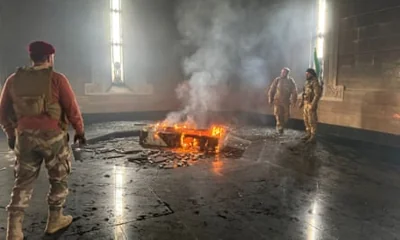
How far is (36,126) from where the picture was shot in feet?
10.3

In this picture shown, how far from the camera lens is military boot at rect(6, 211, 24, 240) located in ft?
9.89

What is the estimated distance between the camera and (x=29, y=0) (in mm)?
11508

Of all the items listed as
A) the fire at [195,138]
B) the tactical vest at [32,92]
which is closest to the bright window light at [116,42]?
the fire at [195,138]

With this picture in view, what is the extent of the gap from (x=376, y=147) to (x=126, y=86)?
10.0m

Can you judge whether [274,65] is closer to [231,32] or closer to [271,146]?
[231,32]

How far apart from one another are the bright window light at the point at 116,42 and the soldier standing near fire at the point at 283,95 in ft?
23.6

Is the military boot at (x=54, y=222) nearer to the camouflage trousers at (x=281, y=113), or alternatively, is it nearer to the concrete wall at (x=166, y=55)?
the camouflage trousers at (x=281, y=113)

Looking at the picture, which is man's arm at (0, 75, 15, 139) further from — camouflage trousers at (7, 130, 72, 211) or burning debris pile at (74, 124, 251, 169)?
burning debris pile at (74, 124, 251, 169)

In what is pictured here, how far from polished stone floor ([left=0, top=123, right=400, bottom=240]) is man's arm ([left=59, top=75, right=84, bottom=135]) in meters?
1.17

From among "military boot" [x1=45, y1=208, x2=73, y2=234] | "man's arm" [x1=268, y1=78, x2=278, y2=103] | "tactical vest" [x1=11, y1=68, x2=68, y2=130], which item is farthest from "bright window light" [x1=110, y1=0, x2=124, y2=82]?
Answer: "military boot" [x1=45, y1=208, x2=73, y2=234]

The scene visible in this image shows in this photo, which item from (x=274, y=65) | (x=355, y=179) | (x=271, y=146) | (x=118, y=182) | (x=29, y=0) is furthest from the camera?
(x=274, y=65)

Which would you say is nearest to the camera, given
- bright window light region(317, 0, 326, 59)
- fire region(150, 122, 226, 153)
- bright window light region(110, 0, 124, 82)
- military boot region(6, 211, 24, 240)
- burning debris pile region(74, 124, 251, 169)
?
military boot region(6, 211, 24, 240)

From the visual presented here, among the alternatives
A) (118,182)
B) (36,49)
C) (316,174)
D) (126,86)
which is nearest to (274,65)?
(126,86)

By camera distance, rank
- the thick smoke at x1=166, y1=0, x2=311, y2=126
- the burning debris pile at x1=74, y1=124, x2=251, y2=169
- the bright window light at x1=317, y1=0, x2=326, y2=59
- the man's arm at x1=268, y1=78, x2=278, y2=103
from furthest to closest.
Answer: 1. the thick smoke at x1=166, y1=0, x2=311, y2=126
2. the bright window light at x1=317, y1=0, x2=326, y2=59
3. the man's arm at x1=268, y1=78, x2=278, y2=103
4. the burning debris pile at x1=74, y1=124, x2=251, y2=169
